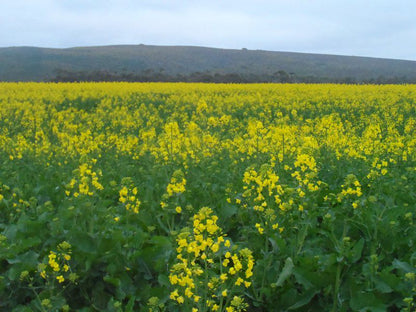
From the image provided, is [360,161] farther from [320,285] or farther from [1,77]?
[1,77]

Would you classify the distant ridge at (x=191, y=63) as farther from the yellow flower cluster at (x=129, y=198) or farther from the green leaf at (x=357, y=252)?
the green leaf at (x=357, y=252)

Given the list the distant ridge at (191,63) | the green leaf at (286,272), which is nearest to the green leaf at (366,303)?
the green leaf at (286,272)

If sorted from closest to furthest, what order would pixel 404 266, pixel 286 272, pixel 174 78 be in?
pixel 404 266
pixel 286 272
pixel 174 78

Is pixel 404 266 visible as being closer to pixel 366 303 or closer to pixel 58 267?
pixel 366 303

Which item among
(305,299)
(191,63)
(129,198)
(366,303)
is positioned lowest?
(305,299)

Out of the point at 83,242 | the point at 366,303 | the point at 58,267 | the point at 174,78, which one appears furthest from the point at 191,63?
the point at 366,303

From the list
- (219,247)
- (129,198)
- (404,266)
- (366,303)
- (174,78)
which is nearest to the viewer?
(366,303)

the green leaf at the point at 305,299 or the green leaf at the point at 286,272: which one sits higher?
the green leaf at the point at 286,272

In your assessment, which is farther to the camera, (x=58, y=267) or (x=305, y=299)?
(x=305, y=299)

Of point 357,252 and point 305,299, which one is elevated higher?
point 357,252

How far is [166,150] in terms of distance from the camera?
18.9 feet

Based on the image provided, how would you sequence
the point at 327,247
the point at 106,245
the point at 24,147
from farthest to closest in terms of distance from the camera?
1. the point at 24,147
2. the point at 327,247
3. the point at 106,245

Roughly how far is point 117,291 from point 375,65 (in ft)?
234

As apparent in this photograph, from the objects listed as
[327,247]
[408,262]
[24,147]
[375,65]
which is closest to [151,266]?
[327,247]
